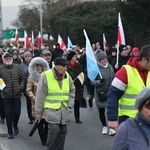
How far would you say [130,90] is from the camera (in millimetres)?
5031

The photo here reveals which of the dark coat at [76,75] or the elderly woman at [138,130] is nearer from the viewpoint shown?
the elderly woman at [138,130]

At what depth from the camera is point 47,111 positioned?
6168 mm

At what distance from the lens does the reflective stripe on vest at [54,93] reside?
6105 mm

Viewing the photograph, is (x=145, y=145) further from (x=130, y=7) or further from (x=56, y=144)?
(x=130, y=7)

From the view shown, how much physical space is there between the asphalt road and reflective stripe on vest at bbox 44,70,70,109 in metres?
1.57

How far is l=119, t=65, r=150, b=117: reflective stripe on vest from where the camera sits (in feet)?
16.2

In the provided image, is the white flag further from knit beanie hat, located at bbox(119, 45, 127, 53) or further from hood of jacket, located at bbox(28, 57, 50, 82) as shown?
knit beanie hat, located at bbox(119, 45, 127, 53)

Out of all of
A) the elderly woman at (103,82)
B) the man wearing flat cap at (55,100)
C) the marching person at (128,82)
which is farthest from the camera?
the elderly woman at (103,82)

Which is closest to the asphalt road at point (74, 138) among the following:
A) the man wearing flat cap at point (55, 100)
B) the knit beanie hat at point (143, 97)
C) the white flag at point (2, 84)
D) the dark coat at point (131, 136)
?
the white flag at point (2, 84)

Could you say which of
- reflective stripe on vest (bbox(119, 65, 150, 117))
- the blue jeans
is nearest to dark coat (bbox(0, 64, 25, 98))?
the blue jeans

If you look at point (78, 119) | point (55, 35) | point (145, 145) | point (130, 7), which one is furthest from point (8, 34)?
point (145, 145)

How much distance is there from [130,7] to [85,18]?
11442 mm

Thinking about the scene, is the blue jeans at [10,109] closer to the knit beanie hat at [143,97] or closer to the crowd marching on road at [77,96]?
the crowd marching on road at [77,96]

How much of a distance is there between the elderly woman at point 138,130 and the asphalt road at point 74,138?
4.34 m
